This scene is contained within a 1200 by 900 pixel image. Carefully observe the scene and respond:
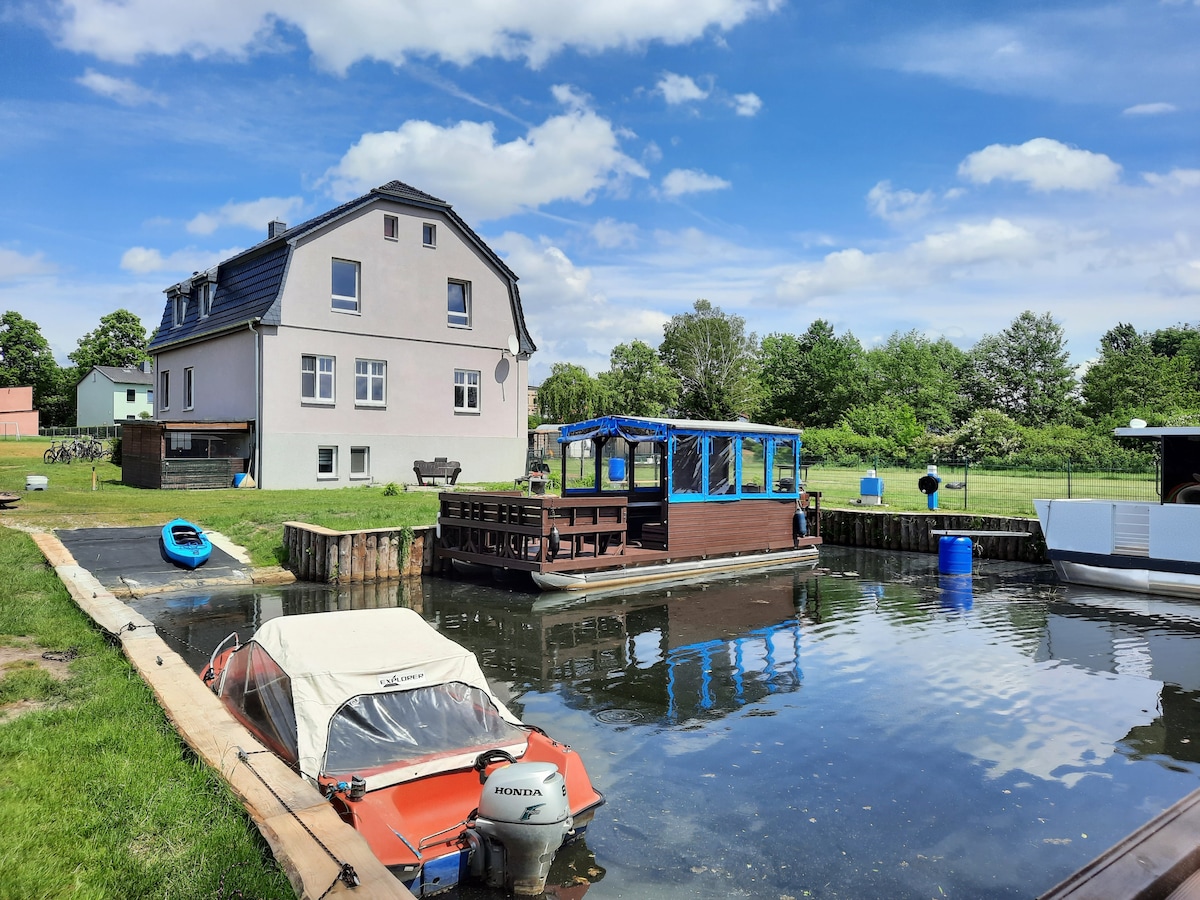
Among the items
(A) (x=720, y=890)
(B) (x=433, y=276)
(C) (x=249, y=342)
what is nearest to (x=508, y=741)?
(A) (x=720, y=890)

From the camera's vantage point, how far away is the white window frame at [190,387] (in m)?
32.2

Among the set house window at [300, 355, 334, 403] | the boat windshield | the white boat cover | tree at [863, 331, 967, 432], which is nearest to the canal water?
the boat windshield

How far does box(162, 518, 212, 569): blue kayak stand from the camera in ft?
52.7

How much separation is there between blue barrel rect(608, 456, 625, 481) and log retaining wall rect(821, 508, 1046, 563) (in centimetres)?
876

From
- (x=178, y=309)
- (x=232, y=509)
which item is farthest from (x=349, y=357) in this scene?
(x=178, y=309)

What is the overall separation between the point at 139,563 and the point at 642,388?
55.3m

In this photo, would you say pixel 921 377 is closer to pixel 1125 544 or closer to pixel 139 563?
pixel 1125 544

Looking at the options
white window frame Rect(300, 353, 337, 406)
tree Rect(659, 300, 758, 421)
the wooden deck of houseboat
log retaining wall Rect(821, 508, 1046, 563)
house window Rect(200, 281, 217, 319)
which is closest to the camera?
the wooden deck of houseboat

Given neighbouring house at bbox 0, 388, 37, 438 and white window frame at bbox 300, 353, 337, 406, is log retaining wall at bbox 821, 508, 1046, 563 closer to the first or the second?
white window frame at bbox 300, 353, 337, 406

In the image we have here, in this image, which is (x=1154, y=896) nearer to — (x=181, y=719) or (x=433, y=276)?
(x=181, y=719)

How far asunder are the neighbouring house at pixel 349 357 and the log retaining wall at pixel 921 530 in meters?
14.1

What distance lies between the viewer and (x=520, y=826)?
5168 millimetres

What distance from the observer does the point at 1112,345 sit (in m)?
95.9

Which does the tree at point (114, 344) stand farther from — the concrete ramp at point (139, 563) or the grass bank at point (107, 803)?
the grass bank at point (107, 803)
